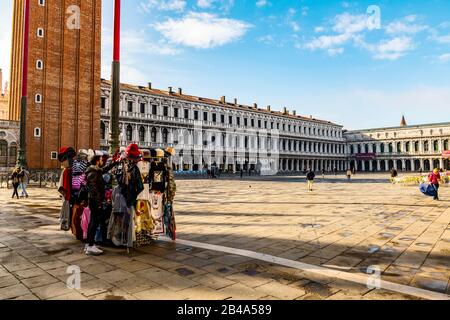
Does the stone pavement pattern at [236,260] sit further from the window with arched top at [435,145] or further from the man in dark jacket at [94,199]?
the window with arched top at [435,145]

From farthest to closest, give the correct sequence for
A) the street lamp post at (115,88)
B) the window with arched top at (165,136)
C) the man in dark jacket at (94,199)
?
the window with arched top at (165,136) < the street lamp post at (115,88) < the man in dark jacket at (94,199)

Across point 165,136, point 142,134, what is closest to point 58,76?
point 142,134

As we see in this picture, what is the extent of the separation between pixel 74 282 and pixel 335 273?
10.8 feet

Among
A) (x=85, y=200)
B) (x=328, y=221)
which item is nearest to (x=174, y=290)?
(x=85, y=200)

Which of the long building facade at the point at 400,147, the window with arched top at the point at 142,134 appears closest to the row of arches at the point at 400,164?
the long building facade at the point at 400,147

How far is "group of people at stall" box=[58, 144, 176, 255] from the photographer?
4906 mm

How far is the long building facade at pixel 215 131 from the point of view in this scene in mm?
41094

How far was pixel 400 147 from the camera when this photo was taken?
6975cm

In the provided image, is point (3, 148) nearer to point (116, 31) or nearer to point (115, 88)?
point (116, 31)

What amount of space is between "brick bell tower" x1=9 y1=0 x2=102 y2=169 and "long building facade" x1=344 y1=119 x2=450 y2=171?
65.2 meters

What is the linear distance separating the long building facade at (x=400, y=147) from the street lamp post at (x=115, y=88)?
7021 cm

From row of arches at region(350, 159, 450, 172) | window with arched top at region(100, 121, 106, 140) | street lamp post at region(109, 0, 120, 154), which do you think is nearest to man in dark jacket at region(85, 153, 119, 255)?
street lamp post at region(109, 0, 120, 154)

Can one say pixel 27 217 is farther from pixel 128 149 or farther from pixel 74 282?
pixel 74 282

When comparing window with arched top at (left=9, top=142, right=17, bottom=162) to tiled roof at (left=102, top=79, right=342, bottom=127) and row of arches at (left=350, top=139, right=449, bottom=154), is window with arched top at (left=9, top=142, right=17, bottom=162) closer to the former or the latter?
tiled roof at (left=102, top=79, right=342, bottom=127)
